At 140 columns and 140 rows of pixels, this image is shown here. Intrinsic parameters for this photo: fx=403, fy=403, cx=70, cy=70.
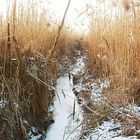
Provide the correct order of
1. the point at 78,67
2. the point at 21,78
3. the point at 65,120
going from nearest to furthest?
1. the point at 21,78
2. the point at 65,120
3. the point at 78,67

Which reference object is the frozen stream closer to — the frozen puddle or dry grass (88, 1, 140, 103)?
the frozen puddle

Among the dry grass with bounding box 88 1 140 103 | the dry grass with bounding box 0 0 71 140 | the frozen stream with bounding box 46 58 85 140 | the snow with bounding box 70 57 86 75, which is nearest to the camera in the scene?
the dry grass with bounding box 0 0 71 140

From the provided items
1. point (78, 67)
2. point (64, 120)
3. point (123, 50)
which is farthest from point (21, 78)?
point (78, 67)

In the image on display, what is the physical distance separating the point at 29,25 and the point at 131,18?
0.84 meters

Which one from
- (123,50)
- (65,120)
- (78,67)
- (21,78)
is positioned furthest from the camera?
(78,67)

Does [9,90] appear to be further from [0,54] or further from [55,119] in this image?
[55,119]

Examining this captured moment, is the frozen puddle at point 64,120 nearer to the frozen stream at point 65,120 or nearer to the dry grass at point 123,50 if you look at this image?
the frozen stream at point 65,120

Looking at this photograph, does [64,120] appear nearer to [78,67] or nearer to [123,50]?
[123,50]

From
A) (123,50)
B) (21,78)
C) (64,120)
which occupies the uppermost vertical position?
(123,50)

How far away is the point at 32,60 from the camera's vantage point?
2.81m

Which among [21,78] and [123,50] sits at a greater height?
[123,50]

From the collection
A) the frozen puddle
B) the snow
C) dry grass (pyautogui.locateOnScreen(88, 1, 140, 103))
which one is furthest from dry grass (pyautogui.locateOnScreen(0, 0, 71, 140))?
the snow

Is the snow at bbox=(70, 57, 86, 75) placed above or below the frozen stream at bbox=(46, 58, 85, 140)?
above

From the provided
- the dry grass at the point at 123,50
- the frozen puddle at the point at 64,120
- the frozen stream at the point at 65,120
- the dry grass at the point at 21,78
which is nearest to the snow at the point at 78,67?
the dry grass at the point at 123,50
